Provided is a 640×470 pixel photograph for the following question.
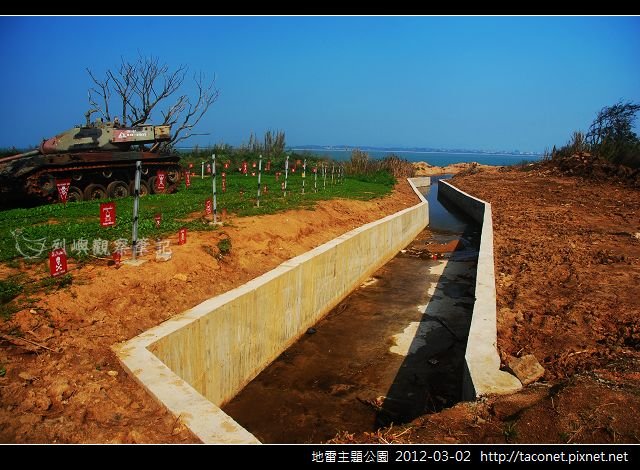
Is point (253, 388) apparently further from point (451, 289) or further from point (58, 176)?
point (58, 176)

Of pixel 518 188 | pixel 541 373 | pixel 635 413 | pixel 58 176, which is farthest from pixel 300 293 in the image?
pixel 518 188

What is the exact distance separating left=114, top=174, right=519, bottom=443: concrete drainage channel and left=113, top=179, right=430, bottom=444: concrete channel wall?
0.01m

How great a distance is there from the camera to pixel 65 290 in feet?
15.9

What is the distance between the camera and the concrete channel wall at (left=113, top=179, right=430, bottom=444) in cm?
361

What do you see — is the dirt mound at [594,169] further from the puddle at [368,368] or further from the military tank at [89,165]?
the military tank at [89,165]

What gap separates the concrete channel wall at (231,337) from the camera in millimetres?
3607

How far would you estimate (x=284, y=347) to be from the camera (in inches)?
290

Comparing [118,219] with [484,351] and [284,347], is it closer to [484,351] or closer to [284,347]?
[284,347]

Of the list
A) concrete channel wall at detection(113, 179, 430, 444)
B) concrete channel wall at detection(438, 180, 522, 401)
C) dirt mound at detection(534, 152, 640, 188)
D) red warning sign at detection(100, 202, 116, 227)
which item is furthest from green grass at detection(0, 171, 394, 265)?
dirt mound at detection(534, 152, 640, 188)

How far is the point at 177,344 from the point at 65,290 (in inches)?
53.0

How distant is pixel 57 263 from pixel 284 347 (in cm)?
363

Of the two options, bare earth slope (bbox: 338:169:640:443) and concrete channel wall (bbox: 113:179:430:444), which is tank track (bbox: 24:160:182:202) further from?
bare earth slope (bbox: 338:169:640:443)

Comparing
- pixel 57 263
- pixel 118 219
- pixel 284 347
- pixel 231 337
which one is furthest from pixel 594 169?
→ pixel 57 263

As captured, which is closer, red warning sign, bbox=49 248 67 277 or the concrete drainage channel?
the concrete drainage channel
